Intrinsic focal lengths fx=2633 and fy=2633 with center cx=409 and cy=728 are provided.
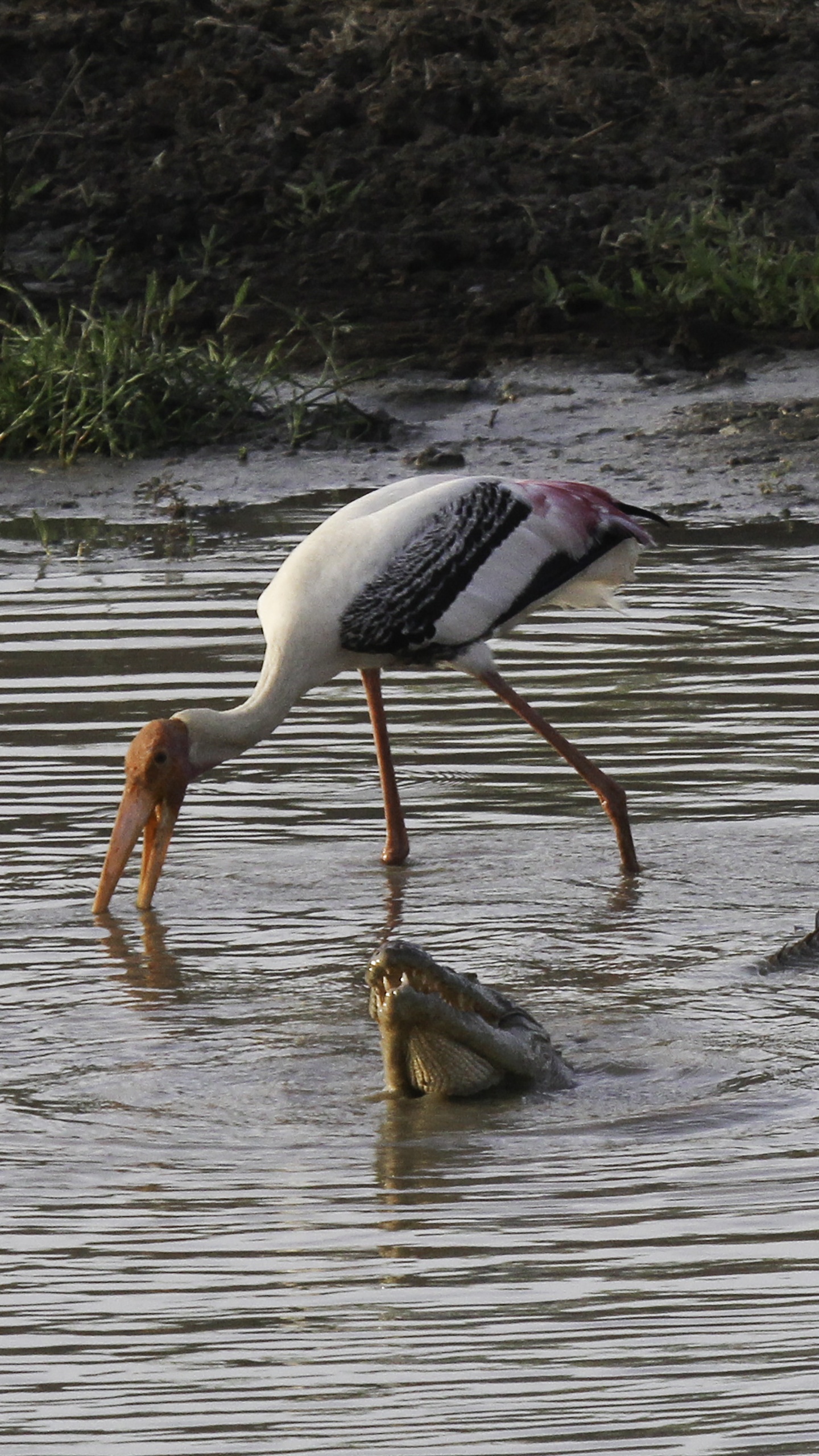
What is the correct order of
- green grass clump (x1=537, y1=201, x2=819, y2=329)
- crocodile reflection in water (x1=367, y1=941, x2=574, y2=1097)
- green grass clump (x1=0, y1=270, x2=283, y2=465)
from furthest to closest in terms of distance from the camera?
green grass clump (x1=537, y1=201, x2=819, y2=329) → green grass clump (x1=0, y1=270, x2=283, y2=465) → crocodile reflection in water (x1=367, y1=941, x2=574, y2=1097)

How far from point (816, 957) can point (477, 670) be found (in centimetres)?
166

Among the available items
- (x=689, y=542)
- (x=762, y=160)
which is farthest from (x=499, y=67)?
(x=689, y=542)

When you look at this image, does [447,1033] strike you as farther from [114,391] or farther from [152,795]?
[114,391]

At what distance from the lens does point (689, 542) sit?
31.7 feet

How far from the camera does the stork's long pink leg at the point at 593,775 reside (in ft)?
21.6

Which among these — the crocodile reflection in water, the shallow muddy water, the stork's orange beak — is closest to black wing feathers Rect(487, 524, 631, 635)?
the shallow muddy water

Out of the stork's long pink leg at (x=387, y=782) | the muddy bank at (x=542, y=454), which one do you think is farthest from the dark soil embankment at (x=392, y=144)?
the stork's long pink leg at (x=387, y=782)

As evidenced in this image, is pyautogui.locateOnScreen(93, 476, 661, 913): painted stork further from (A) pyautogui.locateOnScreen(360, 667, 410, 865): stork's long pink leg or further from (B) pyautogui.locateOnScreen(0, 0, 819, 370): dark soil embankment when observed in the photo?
(B) pyautogui.locateOnScreen(0, 0, 819, 370): dark soil embankment

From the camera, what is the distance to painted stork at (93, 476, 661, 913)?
6.49m

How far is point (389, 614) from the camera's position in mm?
6707

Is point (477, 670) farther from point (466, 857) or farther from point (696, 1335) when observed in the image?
point (696, 1335)

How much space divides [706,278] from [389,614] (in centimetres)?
551

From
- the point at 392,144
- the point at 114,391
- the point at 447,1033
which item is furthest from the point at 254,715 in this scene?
the point at 392,144

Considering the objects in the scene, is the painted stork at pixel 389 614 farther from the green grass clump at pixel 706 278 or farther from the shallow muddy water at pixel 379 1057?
the green grass clump at pixel 706 278
